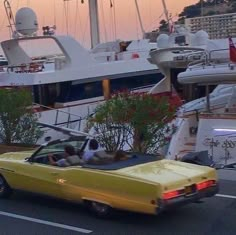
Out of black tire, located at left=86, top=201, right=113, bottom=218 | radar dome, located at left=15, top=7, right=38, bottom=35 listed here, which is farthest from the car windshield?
radar dome, located at left=15, top=7, right=38, bottom=35

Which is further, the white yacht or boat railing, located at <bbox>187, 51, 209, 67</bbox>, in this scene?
the white yacht

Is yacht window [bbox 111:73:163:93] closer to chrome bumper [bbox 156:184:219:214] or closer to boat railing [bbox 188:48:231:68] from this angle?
boat railing [bbox 188:48:231:68]

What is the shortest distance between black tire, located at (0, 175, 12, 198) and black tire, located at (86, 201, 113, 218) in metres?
1.97

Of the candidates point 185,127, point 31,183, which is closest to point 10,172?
point 31,183

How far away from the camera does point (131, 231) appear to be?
7602 millimetres

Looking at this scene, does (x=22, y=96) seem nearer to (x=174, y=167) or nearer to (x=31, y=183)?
(x=31, y=183)

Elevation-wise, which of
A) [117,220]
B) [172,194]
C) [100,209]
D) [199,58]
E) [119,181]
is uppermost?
[199,58]

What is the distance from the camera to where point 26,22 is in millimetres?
24016

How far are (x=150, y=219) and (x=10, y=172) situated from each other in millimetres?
2679

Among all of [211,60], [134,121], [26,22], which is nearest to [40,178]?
[134,121]

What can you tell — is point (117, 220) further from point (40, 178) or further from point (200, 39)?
point (200, 39)

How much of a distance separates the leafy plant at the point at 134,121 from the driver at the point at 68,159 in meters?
3.78

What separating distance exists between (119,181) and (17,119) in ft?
28.5

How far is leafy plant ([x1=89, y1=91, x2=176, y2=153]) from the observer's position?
13164 millimetres
